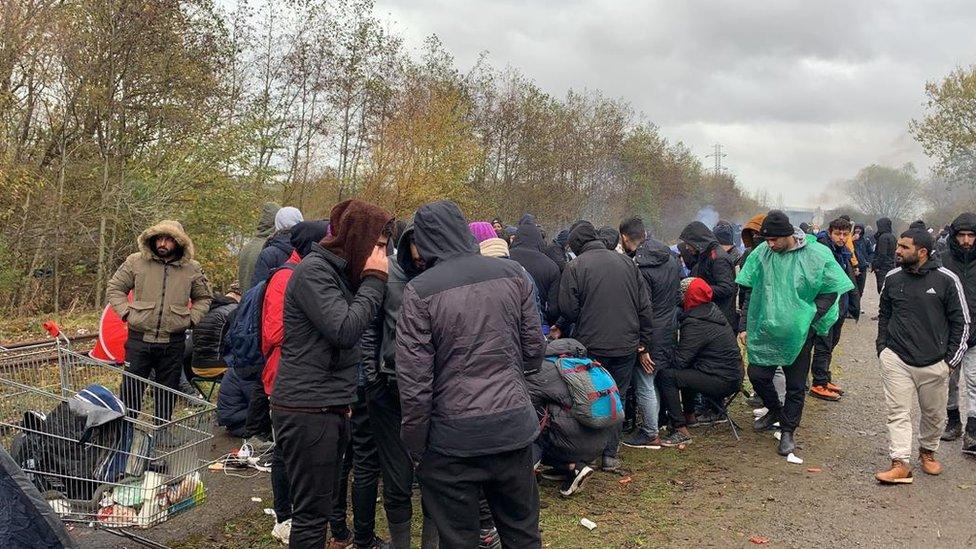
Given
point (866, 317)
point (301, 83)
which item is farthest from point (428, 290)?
point (301, 83)

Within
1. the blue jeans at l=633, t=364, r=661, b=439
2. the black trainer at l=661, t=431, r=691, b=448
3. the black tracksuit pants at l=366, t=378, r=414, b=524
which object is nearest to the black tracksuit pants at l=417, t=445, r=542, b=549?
the black tracksuit pants at l=366, t=378, r=414, b=524

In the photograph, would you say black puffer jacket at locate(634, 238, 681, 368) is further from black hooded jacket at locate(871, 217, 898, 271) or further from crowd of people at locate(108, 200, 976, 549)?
black hooded jacket at locate(871, 217, 898, 271)

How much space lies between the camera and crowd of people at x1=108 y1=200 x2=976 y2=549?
9.41 ft

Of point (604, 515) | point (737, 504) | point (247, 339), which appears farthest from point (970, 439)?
point (247, 339)

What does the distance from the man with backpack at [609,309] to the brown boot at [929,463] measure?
7.72 feet

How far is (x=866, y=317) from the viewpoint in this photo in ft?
45.8

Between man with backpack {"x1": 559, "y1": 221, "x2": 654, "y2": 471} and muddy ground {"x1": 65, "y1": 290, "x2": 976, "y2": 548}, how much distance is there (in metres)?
0.67

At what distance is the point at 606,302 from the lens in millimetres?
5297

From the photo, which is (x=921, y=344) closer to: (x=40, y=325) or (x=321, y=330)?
(x=321, y=330)

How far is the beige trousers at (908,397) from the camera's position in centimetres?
500

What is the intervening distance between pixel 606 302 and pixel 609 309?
0.06m

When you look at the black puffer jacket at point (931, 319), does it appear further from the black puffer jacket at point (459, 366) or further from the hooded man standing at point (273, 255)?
the hooded man standing at point (273, 255)

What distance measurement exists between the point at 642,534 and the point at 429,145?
1935cm

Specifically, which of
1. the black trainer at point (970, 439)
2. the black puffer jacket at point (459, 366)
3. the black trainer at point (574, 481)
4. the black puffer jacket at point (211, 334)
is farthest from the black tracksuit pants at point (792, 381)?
the black puffer jacket at point (211, 334)
